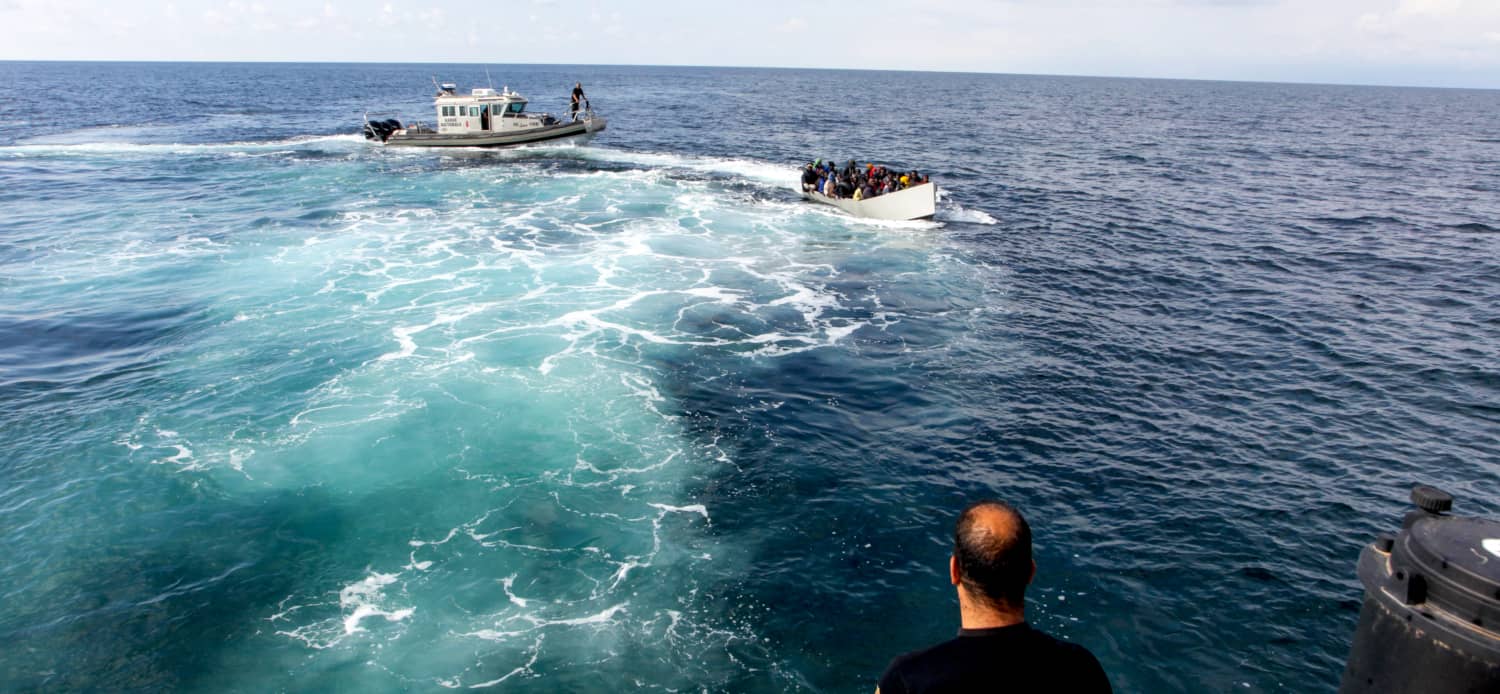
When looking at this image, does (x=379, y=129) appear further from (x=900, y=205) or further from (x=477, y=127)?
(x=900, y=205)

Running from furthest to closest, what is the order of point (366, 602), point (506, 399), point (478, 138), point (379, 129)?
point (379, 129)
point (478, 138)
point (506, 399)
point (366, 602)

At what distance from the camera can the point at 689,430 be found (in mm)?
18656

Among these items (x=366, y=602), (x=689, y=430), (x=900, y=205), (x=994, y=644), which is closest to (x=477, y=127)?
(x=900, y=205)

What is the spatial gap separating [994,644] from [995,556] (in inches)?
15.7

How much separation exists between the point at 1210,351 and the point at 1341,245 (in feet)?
61.5

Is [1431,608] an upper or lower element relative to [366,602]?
upper

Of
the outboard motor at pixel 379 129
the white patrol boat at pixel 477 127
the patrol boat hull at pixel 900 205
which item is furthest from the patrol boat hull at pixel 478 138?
the patrol boat hull at pixel 900 205

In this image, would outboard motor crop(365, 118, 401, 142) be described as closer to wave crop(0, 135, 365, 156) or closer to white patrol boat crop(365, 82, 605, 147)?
white patrol boat crop(365, 82, 605, 147)

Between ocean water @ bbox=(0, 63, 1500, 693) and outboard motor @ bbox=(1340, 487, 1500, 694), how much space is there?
7.98 m

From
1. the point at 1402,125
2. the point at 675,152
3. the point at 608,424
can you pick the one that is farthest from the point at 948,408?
the point at 1402,125

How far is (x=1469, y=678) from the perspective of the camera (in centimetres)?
402

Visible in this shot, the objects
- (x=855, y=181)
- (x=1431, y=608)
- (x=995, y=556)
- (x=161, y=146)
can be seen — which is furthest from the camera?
(x=161, y=146)

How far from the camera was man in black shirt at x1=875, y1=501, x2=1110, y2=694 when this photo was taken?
11.6 ft

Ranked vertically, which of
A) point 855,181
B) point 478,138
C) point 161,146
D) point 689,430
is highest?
point 478,138
